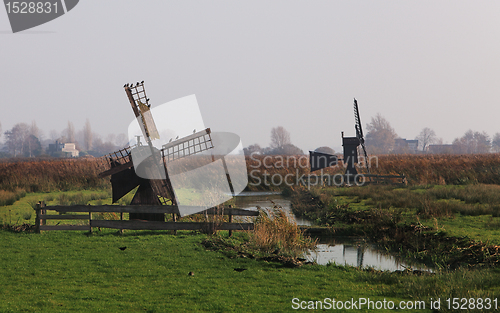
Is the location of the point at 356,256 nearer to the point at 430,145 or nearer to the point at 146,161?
the point at 146,161

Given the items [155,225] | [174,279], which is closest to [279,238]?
[174,279]

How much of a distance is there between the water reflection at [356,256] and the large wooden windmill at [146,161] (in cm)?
579

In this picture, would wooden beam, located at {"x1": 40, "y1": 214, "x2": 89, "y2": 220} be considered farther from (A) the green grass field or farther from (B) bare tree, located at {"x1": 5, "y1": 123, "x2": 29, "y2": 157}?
(B) bare tree, located at {"x1": 5, "y1": 123, "x2": 29, "y2": 157}

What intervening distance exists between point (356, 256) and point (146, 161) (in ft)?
26.7

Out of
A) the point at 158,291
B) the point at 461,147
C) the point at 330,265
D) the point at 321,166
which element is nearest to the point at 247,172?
the point at 321,166

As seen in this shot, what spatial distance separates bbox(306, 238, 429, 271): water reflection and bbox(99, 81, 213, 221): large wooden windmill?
5.79 m

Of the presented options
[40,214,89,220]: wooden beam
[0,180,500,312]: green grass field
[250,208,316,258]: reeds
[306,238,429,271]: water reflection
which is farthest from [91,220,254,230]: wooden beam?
[306,238,429,271]: water reflection

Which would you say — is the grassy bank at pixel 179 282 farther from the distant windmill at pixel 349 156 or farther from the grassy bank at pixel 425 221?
the distant windmill at pixel 349 156

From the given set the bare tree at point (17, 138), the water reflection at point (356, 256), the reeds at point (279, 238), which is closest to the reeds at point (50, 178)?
the reeds at point (279, 238)

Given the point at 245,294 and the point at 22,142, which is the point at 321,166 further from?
the point at 22,142

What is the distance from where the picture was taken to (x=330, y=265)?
36.5ft

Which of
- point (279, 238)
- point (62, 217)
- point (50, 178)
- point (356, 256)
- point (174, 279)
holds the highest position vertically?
point (50, 178)

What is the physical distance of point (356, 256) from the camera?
13.2m

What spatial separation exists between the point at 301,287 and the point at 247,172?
92.9ft
